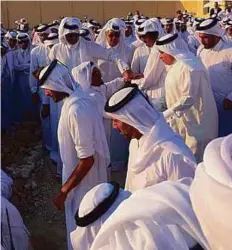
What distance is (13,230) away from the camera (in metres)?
3.54

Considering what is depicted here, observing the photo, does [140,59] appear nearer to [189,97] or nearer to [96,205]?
[189,97]

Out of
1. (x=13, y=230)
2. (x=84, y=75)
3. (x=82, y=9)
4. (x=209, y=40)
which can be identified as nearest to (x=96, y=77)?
(x=84, y=75)

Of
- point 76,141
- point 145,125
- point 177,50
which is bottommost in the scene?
point 76,141

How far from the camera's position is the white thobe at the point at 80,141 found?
3764 mm

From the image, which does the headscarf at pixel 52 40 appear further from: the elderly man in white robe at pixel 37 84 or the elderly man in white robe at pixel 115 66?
the elderly man in white robe at pixel 115 66

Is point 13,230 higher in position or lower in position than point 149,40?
lower

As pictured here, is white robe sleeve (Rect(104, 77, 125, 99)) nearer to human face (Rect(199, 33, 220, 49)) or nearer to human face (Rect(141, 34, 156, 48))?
human face (Rect(199, 33, 220, 49))

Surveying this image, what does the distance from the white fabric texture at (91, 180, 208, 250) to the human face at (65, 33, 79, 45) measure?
16.2ft

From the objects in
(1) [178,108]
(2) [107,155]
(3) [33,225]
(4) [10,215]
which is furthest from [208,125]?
(4) [10,215]

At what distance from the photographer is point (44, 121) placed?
7355 millimetres

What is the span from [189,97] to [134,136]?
1924mm

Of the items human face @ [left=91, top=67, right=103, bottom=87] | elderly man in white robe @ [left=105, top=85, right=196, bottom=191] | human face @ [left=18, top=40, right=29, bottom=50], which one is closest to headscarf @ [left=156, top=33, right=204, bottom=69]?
human face @ [left=91, top=67, right=103, bottom=87]

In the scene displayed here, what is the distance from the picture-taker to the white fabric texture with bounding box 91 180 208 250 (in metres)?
1.60

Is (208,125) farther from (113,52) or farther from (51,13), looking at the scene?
(51,13)
